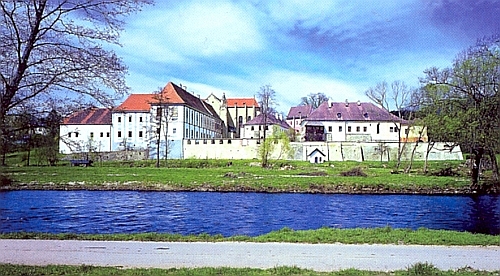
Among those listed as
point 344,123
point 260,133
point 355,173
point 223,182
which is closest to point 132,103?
point 223,182

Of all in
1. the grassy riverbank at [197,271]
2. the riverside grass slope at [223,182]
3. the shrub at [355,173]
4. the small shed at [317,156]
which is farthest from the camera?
the small shed at [317,156]

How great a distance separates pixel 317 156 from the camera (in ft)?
138

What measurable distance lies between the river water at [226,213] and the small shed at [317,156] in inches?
768

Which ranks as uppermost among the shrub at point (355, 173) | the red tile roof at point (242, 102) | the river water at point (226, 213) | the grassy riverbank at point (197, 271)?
the red tile roof at point (242, 102)

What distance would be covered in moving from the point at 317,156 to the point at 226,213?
27706 mm

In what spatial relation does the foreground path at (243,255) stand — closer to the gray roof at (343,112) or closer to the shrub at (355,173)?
the shrub at (355,173)

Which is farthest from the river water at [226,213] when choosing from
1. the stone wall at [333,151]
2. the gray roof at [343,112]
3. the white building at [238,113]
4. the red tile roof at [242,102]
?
the red tile roof at [242,102]

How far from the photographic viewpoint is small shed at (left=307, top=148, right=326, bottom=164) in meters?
41.8

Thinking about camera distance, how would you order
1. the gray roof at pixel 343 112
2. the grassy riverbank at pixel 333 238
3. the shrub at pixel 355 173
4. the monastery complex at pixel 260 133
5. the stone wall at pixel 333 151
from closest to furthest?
the grassy riverbank at pixel 333 238 → the shrub at pixel 355 173 → the monastery complex at pixel 260 133 → the stone wall at pixel 333 151 → the gray roof at pixel 343 112

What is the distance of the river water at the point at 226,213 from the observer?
1251 cm

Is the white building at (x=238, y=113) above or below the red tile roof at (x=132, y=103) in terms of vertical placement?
above

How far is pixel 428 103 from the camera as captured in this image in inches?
846

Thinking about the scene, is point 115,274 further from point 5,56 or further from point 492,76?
point 492,76

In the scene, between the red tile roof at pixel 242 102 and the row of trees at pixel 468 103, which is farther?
the red tile roof at pixel 242 102
